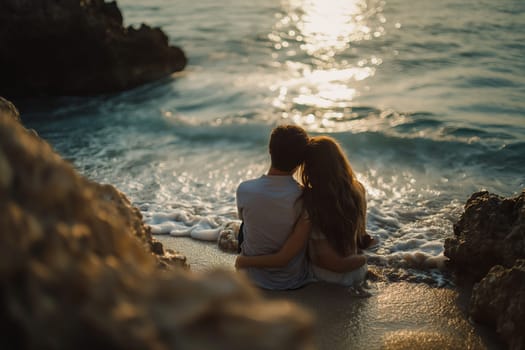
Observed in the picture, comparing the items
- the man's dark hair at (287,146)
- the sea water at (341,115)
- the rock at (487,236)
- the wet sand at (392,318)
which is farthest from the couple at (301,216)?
the sea water at (341,115)

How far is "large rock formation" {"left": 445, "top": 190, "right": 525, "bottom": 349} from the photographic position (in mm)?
3578

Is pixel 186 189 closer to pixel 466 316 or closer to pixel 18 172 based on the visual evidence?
pixel 466 316

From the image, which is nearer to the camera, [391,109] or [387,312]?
[387,312]

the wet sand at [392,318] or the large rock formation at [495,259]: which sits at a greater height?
the large rock formation at [495,259]

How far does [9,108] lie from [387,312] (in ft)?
9.56

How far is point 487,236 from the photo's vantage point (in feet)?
14.6

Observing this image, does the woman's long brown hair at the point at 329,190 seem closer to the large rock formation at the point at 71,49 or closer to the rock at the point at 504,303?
the rock at the point at 504,303

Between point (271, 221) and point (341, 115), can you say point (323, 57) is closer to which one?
point (341, 115)

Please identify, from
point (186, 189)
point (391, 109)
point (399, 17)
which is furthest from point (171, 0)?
point (186, 189)

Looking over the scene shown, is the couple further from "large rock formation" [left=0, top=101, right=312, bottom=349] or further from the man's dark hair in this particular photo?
"large rock formation" [left=0, top=101, right=312, bottom=349]

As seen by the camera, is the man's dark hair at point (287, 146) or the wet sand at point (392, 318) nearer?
the wet sand at point (392, 318)

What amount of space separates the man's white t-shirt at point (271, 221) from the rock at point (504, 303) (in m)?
1.31

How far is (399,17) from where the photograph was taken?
18547 millimetres

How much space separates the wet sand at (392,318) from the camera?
12.3 feet
